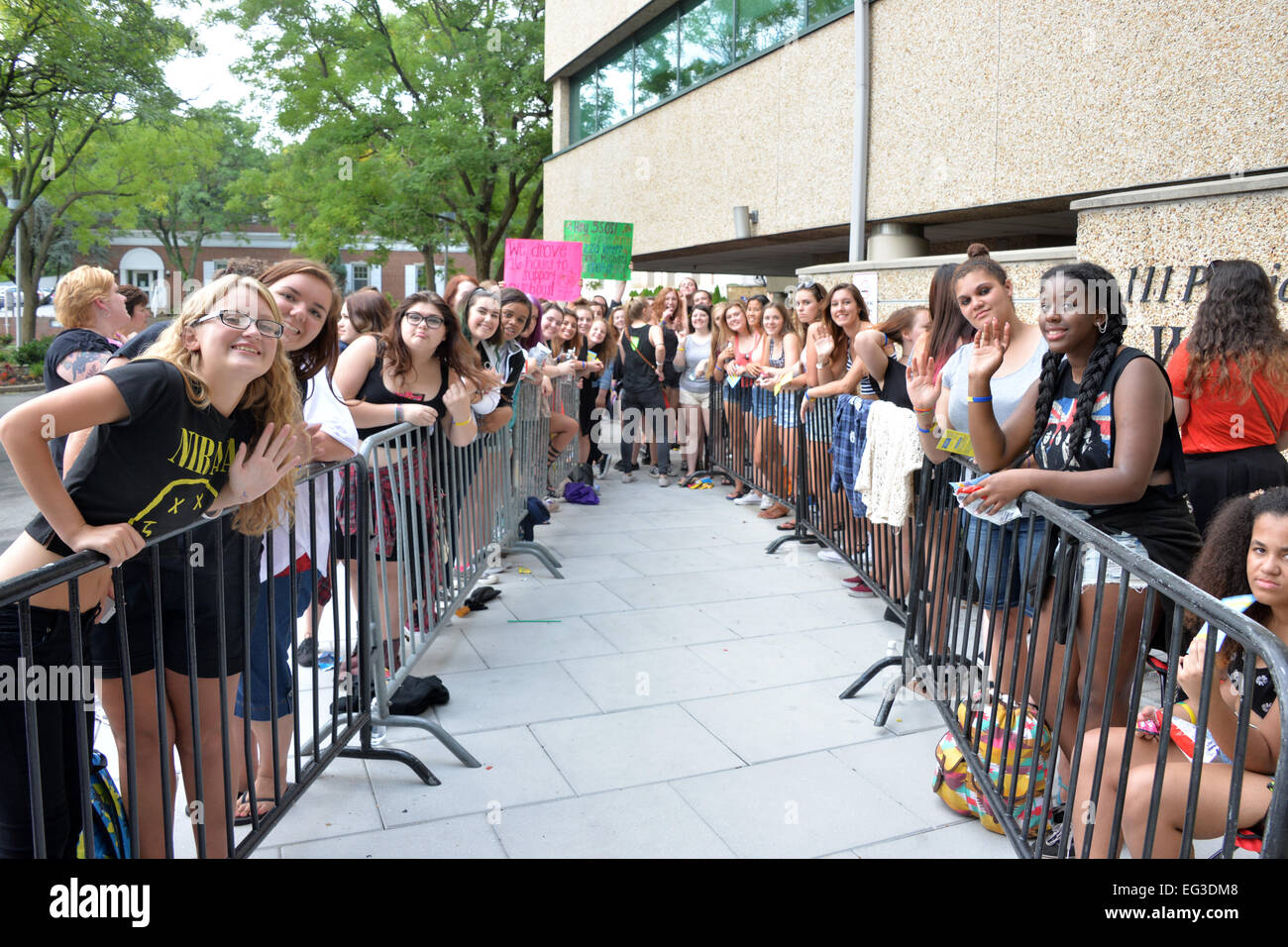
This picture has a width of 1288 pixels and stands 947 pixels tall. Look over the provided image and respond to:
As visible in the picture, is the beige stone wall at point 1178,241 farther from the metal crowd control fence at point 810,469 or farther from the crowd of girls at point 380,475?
the metal crowd control fence at point 810,469

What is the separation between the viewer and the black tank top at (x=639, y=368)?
11523 millimetres

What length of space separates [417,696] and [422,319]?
1.85 metres

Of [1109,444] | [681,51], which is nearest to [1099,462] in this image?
[1109,444]

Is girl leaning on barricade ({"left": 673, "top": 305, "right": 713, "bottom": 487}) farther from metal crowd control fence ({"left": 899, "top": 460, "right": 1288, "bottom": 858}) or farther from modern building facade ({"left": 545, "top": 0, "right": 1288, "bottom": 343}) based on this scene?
metal crowd control fence ({"left": 899, "top": 460, "right": 1288, "bottom": 858})

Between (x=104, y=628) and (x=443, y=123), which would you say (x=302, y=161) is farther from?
(x=104, y=628)

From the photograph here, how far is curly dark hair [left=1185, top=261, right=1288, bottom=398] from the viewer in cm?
411

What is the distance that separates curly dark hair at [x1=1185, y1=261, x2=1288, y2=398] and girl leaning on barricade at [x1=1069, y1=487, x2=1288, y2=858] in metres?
1.60

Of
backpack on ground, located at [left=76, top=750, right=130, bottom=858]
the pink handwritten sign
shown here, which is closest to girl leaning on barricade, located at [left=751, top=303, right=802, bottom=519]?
the pink handwritten sign

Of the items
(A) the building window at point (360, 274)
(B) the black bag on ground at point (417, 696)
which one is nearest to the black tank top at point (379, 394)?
(B) the black bag on ground at point (417, 696)

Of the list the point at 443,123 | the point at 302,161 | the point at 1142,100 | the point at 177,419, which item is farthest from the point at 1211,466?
the point at 302,161

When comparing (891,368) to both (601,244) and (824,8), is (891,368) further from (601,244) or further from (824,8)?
(601,244)

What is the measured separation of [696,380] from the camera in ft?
37.3

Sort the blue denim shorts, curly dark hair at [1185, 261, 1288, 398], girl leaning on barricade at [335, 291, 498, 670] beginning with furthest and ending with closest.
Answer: girl leaning on barricade at [335, 291, 498, 670] → curly dark hair at [1185, 261, 1288, 398] → the blue denim shorts

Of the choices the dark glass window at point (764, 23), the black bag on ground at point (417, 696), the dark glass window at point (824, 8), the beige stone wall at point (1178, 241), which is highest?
the dark glass window at point (764, 23)
